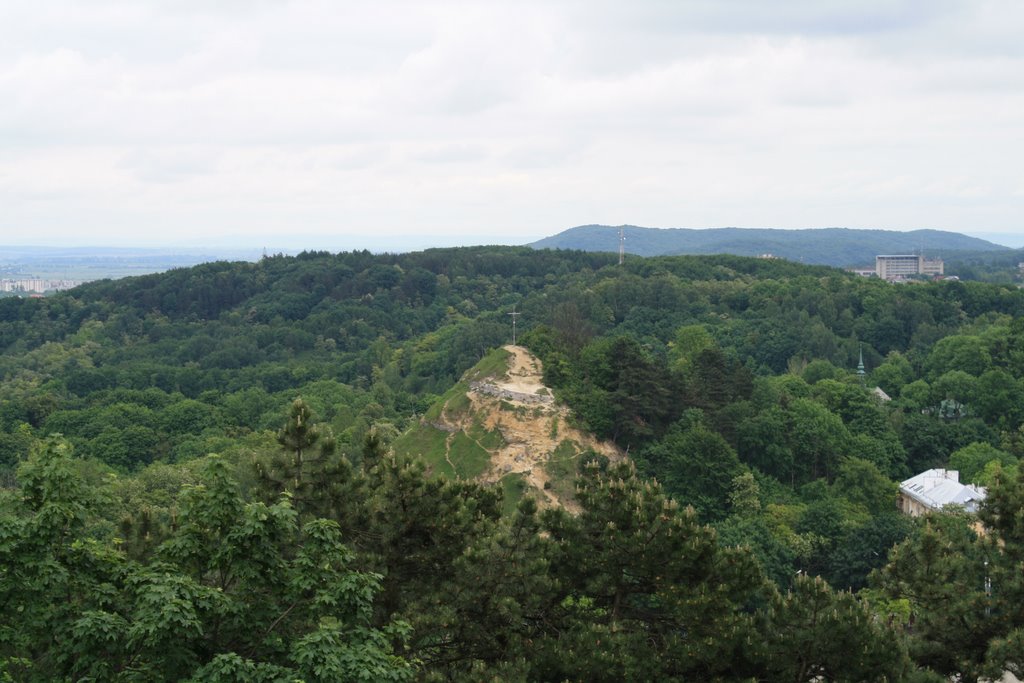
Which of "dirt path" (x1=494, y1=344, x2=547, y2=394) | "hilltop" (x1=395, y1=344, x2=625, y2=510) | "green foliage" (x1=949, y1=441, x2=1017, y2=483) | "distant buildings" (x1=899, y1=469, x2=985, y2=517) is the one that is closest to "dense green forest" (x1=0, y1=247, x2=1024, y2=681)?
"green foliage" (x1=949, y1=441, x2=1017, y2=483)

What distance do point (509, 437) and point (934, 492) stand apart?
56.6 feet

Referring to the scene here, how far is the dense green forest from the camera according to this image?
12.3 m

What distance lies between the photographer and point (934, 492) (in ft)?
138

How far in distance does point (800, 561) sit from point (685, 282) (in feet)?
194

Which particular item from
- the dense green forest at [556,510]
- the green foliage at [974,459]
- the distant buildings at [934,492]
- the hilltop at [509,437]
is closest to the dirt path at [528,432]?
the hilltop at [509,437]

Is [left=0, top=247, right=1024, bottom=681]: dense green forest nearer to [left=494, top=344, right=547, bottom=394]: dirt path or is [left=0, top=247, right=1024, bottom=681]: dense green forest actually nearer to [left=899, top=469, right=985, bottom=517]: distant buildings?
[left=494, top=344, right=547, bottom=394]: dirt path

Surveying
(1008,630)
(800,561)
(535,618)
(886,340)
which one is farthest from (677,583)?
(886,340)

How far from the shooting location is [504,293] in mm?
113000

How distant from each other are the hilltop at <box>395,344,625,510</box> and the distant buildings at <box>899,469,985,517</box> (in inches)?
483

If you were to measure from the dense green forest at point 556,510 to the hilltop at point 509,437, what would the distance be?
1468 millimetres

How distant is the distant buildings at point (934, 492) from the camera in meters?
40.5

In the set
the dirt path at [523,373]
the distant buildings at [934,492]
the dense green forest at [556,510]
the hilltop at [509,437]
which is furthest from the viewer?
the dirt path at [523,373]

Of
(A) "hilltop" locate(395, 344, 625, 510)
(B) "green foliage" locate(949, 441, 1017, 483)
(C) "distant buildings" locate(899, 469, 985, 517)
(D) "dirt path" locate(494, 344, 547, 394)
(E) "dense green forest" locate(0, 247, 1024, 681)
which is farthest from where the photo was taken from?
(B) "green foliage" locate(949, 441, 1017, 483)

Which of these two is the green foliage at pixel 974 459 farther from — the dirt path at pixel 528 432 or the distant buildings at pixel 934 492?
the dirt path at pixel 528 432
